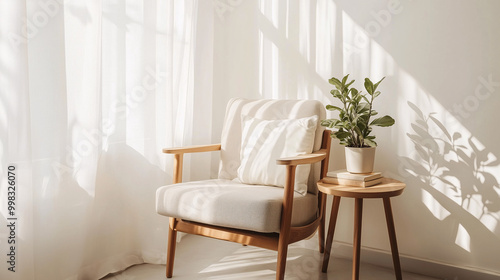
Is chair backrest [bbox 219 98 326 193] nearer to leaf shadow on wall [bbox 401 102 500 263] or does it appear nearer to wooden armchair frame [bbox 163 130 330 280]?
wooden armchair frame [bbox 163 130 330 280]

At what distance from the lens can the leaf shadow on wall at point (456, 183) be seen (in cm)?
219

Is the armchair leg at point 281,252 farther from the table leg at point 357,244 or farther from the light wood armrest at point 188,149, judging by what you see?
the light wood armrest at point 188,149

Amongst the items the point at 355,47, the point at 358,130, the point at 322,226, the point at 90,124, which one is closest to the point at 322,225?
the point at 322,226

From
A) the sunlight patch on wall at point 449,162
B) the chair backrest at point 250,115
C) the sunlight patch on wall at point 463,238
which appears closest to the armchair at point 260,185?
the chair backrest at point 250,115

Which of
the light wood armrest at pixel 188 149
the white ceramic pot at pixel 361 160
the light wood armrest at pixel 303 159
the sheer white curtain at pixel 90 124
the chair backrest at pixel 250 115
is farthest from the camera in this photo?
the chair backrest at pixel 250 115

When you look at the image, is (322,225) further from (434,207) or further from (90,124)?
(90,124)

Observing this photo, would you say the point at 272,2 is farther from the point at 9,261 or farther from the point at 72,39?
the point at 9,261

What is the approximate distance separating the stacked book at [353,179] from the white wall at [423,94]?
0.36m

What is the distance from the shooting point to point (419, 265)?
237cm

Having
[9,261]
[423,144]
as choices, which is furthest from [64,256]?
[423,144]

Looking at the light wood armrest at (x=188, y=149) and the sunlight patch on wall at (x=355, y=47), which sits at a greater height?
the sunlight patch on wall at (x=355, y=47)

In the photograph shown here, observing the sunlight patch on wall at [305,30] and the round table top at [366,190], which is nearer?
the round table top at [366,190]

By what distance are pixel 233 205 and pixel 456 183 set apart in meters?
1.19

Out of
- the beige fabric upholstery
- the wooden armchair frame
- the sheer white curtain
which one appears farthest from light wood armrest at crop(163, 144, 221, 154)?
the sheer white curtain
